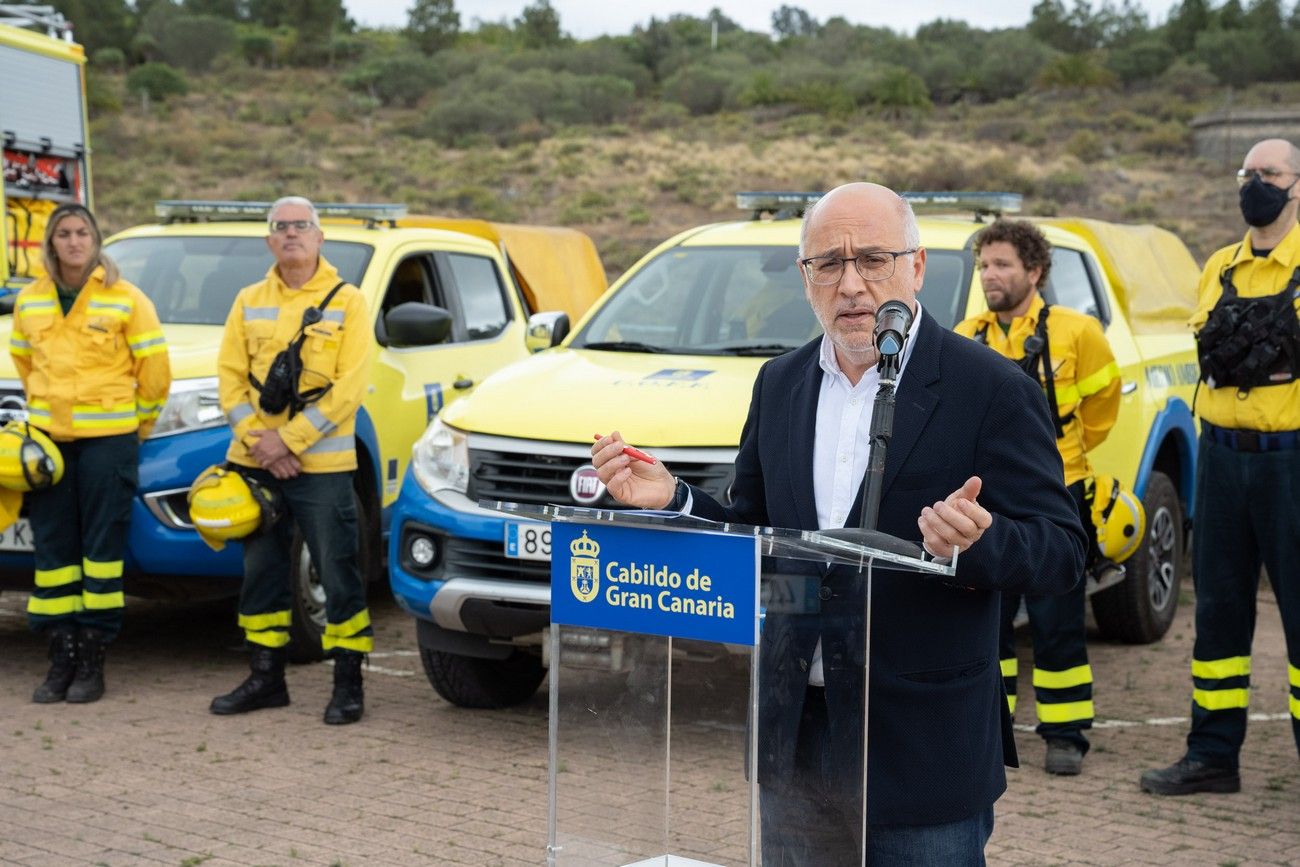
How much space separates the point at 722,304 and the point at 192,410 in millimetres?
2438

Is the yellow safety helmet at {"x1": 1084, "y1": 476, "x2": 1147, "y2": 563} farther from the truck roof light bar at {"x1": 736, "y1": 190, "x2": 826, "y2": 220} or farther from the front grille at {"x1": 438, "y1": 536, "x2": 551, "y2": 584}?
the truck roof light bar at {"x1": 736, "y1": 190, "x2": 826, "y2": 220}

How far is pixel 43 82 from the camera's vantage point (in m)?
11.2

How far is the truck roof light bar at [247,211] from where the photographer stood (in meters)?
9.11

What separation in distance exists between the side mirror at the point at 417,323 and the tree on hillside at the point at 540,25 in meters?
71.6

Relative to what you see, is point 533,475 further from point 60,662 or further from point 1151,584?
point 1151,584

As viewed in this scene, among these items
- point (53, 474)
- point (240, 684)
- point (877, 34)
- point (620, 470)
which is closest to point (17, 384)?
Result: point (53, 474)

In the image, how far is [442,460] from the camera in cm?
659

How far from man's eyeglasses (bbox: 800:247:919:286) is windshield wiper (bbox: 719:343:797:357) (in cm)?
397

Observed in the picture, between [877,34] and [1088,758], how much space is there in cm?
7236

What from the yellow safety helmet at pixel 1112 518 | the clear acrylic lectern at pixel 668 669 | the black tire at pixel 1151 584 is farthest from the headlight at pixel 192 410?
the clear acrylic lectern at pixel 668 669

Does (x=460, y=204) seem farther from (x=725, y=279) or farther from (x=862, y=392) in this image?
(x=862, y=392)

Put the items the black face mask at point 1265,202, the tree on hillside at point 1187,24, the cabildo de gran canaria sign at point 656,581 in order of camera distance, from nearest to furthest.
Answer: the cabildo de gran canaria sign at point 656,581, the black face mask at point 1265,202, the tree on hillside at point 1187,24

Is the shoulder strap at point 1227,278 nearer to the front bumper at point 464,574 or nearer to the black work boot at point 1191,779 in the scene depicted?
the black work boot at point 1191,779

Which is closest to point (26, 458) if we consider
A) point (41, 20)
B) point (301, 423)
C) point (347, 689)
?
point (301, 423)
